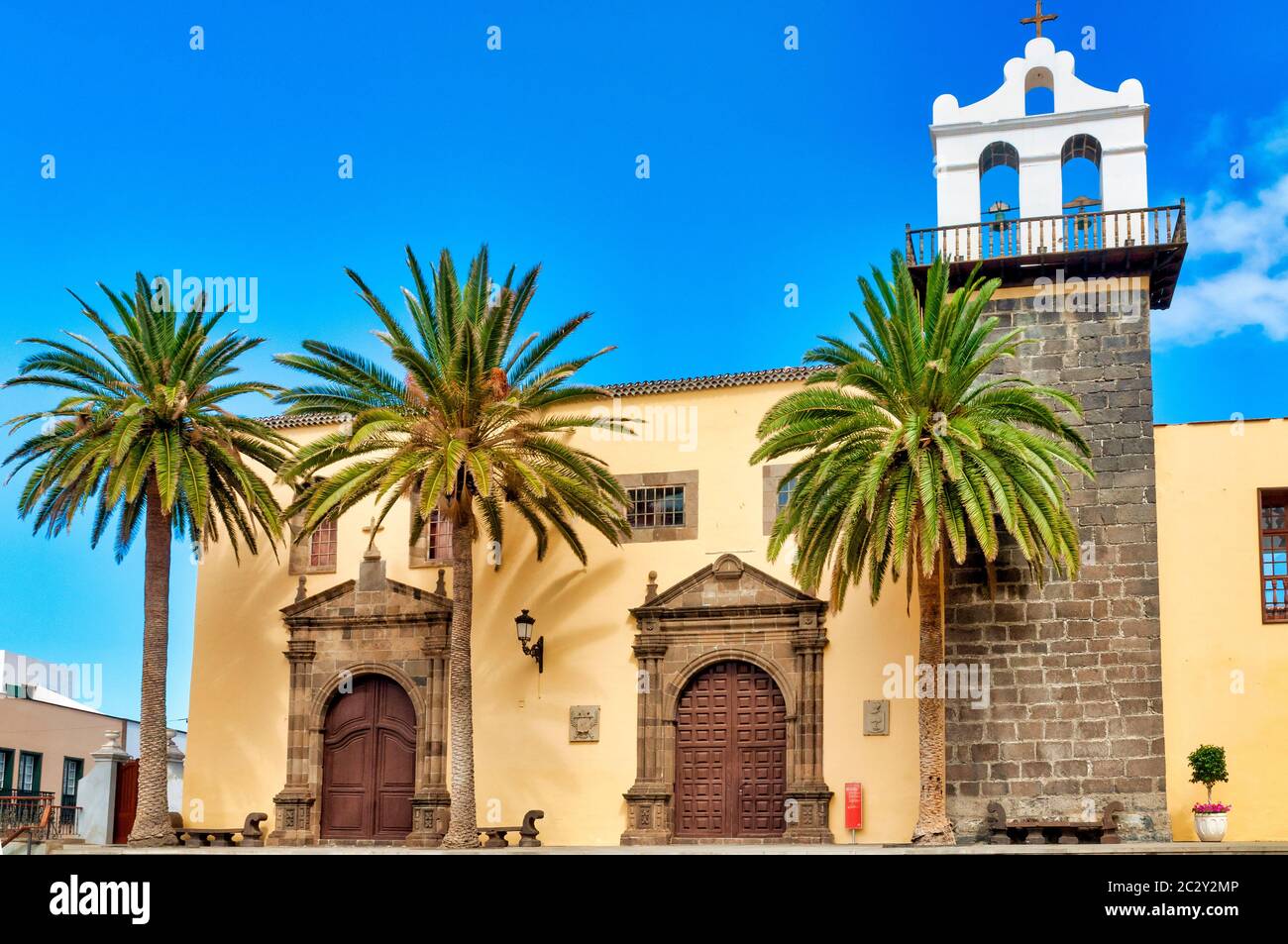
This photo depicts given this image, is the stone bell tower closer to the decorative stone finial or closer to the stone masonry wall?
the stone masonry wall

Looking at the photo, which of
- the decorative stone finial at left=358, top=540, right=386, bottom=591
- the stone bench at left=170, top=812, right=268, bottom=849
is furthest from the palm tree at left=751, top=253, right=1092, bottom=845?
the stone bench at left=170, top=812, right=268, bottom=849

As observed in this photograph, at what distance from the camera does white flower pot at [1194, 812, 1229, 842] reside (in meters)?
23.4

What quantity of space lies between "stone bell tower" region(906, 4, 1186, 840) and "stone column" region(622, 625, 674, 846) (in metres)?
5.11

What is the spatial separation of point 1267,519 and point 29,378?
2132cm

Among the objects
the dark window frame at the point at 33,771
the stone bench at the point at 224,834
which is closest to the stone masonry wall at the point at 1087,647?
the stone bench at the point at 224,834

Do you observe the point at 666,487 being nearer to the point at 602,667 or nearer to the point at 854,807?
the point at 602,667

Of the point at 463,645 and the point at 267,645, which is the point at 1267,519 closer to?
the point at 463,645

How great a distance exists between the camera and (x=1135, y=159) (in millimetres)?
26125

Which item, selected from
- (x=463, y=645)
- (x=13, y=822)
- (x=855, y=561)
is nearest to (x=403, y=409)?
(x=463, y=645)

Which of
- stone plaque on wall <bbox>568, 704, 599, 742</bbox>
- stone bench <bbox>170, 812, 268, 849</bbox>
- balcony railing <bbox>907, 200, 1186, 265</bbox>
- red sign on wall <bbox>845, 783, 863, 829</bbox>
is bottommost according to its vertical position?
stone bench <bbox>170, 812, 268, 849</bbox>

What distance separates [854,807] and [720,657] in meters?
3.49

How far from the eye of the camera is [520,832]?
1069 inches

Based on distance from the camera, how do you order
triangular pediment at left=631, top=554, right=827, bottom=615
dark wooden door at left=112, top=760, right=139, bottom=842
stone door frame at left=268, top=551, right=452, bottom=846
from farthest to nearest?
dark wooden door at left=112, top=760, right=139, bottom=842, stone door frame at left=268, top=551, right=452, bottom=846, triangular pediment at left=631, top=554, right=827, bottom=615

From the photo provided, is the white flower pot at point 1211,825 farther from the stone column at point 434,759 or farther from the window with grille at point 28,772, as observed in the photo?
the window with grille at point 28,772
